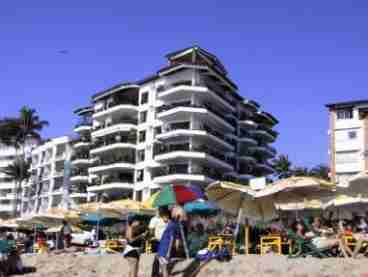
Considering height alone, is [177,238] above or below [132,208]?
below

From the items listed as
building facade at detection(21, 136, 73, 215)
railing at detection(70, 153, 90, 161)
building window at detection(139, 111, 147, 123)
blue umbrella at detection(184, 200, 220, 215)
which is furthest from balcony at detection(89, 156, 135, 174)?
blue umbrella at detection(184, 200, 220, 215)

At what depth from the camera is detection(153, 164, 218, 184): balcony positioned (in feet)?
216

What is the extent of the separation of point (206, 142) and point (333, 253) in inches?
2158

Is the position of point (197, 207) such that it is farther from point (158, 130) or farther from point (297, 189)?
point (158, 130)

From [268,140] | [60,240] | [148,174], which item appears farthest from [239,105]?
[60,240]

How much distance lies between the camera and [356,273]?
13.8 metres

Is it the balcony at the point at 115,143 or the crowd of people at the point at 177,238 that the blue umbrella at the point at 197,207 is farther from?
the balcony at the point at 115,143

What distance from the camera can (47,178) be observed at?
104 m

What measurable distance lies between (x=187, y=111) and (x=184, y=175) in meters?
7.12

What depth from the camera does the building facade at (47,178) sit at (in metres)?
98.2

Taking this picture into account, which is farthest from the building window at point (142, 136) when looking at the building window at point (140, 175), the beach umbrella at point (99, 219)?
the beach umbrella at point (99, 219)

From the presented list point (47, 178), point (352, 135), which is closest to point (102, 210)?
point (352, 135)

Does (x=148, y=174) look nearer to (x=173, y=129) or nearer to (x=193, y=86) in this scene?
(x=173, y=129)

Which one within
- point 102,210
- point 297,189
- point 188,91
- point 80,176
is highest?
point 188,91
